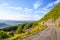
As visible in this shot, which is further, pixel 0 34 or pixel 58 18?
pixel 58 18

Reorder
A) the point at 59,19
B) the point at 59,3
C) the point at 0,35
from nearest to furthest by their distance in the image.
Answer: the point at 0,35
the point at 59,19
the point at 59,3

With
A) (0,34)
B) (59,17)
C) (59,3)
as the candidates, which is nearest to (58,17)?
(59,17)

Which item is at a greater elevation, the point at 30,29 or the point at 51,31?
the point at 51,31

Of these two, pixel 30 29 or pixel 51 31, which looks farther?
pixel 30 29

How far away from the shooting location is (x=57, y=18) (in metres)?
92.2

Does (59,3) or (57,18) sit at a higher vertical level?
(59,3)

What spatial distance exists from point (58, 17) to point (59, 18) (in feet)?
4.74

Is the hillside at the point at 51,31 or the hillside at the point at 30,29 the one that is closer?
the hillside at the point at 51,31

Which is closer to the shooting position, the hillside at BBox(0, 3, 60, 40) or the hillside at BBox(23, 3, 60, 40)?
the hillside at BBox(23, 3, 60, 40)

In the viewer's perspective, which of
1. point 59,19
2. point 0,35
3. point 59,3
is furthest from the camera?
point 59,3

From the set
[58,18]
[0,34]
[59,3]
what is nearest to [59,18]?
[58,18]

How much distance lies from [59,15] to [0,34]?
61.6 m

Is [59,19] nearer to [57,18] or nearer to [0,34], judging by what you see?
[57,18]

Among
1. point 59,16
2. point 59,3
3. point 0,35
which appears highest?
point 59,3
